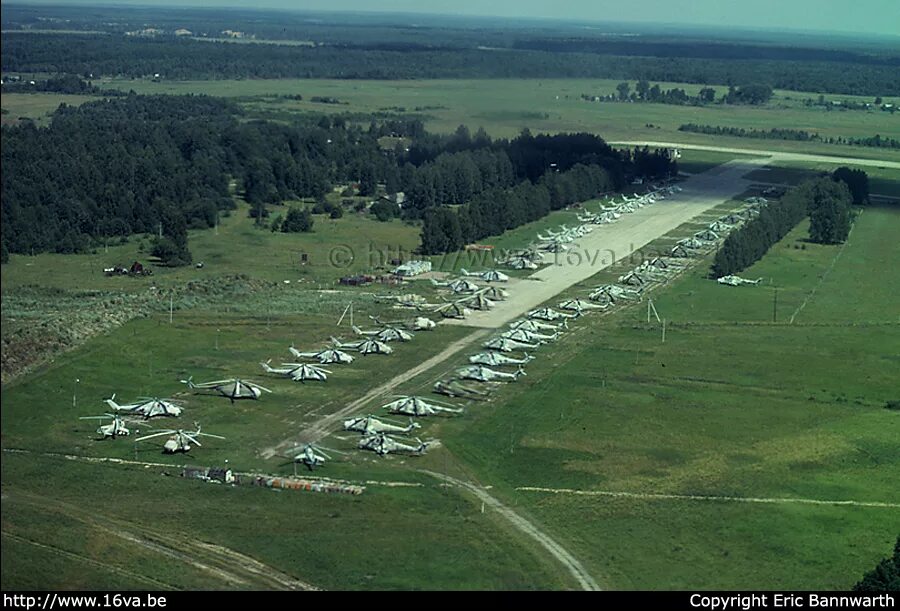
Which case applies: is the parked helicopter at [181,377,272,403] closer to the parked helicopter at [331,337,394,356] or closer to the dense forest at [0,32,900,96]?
the parked helicopter at [331,337,394,356]

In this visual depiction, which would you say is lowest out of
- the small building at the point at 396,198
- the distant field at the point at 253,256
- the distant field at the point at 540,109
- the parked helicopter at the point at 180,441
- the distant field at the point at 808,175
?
the distant field at the point at 253,256

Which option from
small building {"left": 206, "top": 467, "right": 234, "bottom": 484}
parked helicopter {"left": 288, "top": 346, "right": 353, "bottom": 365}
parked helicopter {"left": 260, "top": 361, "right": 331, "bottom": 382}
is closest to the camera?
small building {"left": 206, "top": 467, "right": 234, "bottom": 484}

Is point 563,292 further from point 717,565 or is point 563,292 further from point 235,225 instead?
point 717,565

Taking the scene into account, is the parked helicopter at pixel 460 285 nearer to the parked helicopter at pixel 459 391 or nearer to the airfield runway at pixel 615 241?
the airfield runway at pixel 615 241

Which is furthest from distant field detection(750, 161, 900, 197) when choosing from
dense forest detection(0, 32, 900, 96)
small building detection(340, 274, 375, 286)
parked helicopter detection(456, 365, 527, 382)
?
parked helicopter detection(456, 365, 527, 382)

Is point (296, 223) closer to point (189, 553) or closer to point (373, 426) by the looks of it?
point (373, 426)

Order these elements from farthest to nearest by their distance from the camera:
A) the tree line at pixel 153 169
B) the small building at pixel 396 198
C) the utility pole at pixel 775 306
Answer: the small building at pixel 396 198 → the tree line at pixel 153 169 → the utility pole at pixel 775 306

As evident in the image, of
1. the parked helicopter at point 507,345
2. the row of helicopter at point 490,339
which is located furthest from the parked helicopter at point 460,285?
the parked helicopter at point 507,345
